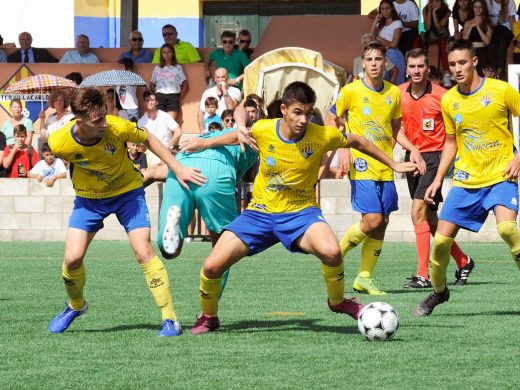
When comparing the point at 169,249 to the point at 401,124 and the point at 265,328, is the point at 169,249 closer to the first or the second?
the point at 265,328

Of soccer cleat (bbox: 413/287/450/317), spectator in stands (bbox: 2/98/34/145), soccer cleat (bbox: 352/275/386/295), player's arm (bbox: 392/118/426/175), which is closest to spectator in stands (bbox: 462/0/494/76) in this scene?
spectator in stands (bbox: 2/98/34/145)

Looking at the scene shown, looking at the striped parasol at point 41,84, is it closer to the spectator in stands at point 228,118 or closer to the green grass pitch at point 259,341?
the spectator in stands at point 228,118

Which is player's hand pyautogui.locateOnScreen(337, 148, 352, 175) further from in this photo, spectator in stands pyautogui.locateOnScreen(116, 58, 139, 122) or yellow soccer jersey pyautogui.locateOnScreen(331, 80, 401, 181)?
spectator in stands pyautogui.locateOnScreen(116, 58, 139, 122)

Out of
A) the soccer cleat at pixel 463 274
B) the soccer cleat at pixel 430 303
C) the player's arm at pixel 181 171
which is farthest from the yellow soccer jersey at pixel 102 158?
the soccer cleat at pixel 463 274

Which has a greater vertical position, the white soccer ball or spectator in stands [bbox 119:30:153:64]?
spectator in stands [bbox 119:30:153:64]

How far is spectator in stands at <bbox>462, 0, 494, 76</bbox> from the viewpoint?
2048 cm

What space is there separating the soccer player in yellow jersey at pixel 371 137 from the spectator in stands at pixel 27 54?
13.5m

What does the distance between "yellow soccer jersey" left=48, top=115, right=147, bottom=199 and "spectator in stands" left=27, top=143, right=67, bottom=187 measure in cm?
1215

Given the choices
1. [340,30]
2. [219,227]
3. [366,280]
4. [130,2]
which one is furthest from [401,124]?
[130,2]

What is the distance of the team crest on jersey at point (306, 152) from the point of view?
861 cm

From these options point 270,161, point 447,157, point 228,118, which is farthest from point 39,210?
point 270,161

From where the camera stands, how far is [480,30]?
20.6m

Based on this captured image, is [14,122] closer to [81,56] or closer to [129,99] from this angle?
[81,56]

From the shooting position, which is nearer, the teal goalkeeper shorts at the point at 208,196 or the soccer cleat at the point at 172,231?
the soccer cleat at the point at 172,231
